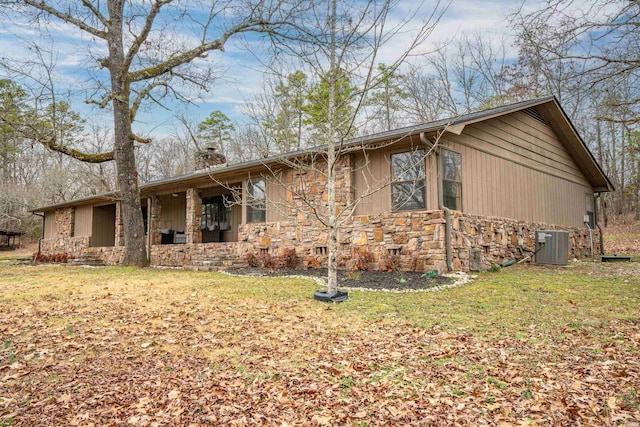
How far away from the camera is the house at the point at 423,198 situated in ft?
27.7

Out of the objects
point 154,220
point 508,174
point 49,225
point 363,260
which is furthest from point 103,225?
point 508,174

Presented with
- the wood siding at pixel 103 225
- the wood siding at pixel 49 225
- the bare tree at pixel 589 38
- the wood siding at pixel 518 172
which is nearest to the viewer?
the bare tree at pixel 589 38

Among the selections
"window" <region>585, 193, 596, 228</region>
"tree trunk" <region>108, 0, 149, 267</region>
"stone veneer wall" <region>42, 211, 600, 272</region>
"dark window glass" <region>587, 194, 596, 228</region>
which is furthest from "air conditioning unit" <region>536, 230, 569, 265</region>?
"tree trunk" <region>108, 0, 149, 267</region>

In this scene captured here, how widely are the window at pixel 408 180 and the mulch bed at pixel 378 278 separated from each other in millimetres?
1568

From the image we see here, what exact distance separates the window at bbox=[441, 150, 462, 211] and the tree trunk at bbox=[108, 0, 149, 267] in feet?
27.8

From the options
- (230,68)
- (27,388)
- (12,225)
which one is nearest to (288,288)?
(27,388)

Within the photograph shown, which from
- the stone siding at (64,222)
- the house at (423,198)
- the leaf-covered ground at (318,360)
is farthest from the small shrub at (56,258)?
the leaf-covered ground at (318,360)

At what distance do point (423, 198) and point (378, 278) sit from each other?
6.90 ft

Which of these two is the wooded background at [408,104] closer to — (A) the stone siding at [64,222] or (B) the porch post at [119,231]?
(A) the stone siding at [64,222]

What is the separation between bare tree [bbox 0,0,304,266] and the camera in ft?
36.1

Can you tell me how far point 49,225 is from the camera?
71.7ft

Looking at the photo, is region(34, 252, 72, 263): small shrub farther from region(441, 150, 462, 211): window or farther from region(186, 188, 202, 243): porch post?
region(441, 150, 462, 211): window

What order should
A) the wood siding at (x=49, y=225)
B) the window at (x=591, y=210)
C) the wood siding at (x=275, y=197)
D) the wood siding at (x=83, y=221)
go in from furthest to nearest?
1. the wood siding at (x=49, y=225)
2. the wood siding at (x=83, y=221)
3. the window at (x=591, y=210)
4. the wood siding at (x=275, y=197)

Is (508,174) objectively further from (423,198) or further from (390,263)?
(390,263)
